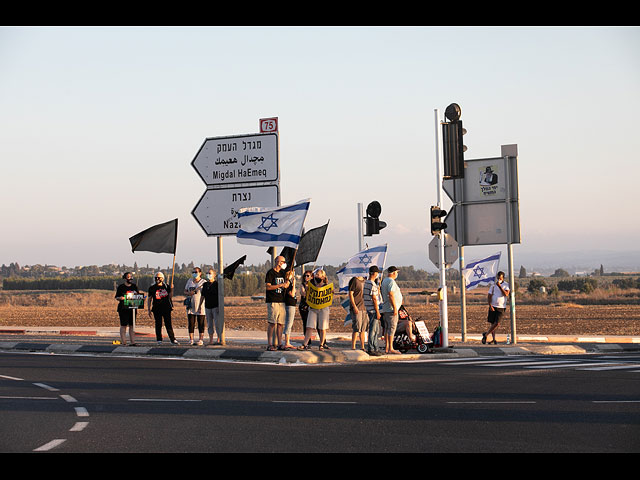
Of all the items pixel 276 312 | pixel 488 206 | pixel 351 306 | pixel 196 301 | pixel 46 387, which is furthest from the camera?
pixel 488 206

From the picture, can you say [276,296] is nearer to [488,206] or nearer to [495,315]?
[495,315]

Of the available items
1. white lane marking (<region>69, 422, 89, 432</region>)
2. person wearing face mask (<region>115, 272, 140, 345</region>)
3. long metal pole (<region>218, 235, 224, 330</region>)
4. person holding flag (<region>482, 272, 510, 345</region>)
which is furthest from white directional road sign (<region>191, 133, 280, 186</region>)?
white lane marking (<region>69, 422, 89, 432</region>)

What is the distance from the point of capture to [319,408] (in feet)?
36.0

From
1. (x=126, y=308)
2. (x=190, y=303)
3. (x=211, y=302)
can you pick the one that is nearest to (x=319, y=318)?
(x=211, y=302)

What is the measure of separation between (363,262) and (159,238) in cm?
539

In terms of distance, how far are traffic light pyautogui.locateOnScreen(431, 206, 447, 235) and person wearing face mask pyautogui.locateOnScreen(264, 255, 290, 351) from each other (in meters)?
3.73

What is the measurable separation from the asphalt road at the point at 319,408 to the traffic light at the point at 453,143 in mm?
5154

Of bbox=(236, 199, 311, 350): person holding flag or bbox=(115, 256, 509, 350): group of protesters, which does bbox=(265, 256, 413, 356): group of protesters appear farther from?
bbox=(236, 199, 311, 350): person holding flag

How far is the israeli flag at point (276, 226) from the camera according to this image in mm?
19797

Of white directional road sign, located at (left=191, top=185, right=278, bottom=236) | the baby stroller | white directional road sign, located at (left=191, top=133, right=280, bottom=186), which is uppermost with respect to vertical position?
white directional road sign, located at (left=191, top=133, right=280, bottom=186)

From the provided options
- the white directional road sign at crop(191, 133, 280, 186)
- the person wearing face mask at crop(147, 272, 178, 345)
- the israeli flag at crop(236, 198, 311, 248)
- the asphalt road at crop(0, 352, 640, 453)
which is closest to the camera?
the asphalt road at crop(0, 352, 640, 453)

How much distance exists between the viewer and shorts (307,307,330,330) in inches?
762
